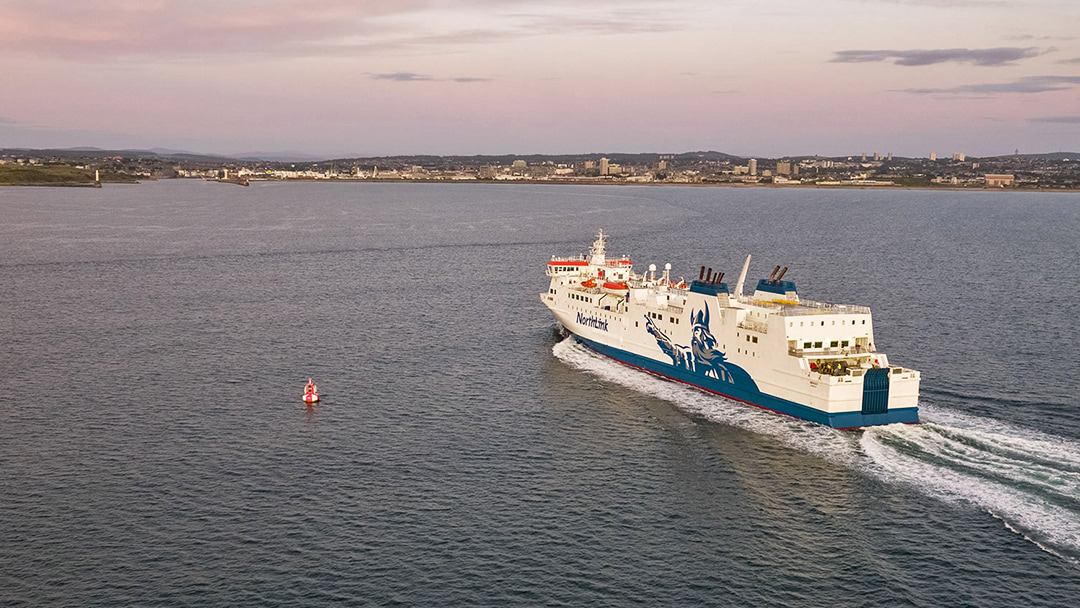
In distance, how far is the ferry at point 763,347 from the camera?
4972 cm

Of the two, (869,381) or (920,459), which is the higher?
(869,381)

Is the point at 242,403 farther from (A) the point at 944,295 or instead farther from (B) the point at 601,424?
(A) the point at 944,295

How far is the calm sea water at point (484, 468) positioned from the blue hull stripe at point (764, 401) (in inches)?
41.4

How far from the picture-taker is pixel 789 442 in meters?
48.2

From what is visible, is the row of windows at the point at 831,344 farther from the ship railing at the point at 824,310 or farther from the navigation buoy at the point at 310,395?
the navigation buoy at the point at 310,395

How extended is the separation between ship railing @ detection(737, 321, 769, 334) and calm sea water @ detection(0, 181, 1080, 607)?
561cm

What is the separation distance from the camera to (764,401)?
5434 cm

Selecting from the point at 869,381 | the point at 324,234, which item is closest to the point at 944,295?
the point at 869,381

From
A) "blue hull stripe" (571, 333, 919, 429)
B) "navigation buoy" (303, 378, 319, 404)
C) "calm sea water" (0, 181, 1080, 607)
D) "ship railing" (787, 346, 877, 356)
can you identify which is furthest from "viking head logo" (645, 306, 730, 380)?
"navigation buoy" (303, 378, 319, 404)

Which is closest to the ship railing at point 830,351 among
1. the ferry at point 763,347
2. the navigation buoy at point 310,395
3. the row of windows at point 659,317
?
the ferry at point 763,347

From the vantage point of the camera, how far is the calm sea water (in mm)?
33062

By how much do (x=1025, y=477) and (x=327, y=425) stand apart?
123ft

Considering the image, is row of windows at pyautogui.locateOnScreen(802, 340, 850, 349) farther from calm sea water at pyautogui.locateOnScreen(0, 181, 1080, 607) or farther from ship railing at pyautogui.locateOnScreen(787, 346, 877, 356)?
calm sea water at pyautogui.locateOnScreen(0, 181, 1080, 607)

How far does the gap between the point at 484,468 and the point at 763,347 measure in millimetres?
21076
